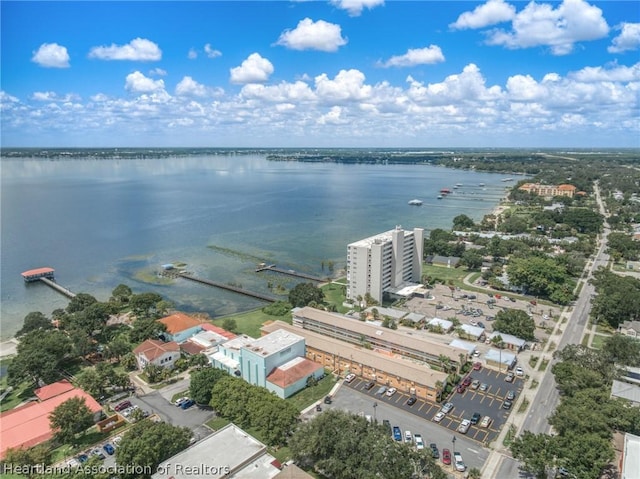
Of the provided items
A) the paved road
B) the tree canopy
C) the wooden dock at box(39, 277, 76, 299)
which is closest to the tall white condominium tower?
the paved road

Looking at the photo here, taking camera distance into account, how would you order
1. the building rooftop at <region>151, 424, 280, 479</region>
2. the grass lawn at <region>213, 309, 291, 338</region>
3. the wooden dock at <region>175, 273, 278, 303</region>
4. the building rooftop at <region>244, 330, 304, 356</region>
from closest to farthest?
the building rooftop at <region>151, 424, 280, 479</region> < the building rooftop at <region>244, 330, 304, 356</region> < the grass lawn at <region>213, 309, 291, 338</region> < the wooden dock at <region>175, 273, 278, 303</region>

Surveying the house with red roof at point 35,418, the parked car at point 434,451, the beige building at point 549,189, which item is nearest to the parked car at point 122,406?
the house with red roof at point 35,418

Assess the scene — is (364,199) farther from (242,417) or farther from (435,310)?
(242,417)

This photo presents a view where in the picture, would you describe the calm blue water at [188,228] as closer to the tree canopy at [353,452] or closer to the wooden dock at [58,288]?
the wooden dock at [58,288]

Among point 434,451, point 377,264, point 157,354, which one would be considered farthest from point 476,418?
point 157,354

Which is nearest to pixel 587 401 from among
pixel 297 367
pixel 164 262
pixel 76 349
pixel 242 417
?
pixel 297 367

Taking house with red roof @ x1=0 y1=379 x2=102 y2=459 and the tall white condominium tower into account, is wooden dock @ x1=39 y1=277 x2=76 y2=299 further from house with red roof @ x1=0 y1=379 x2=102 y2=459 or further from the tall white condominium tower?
the tall white condominium tower
